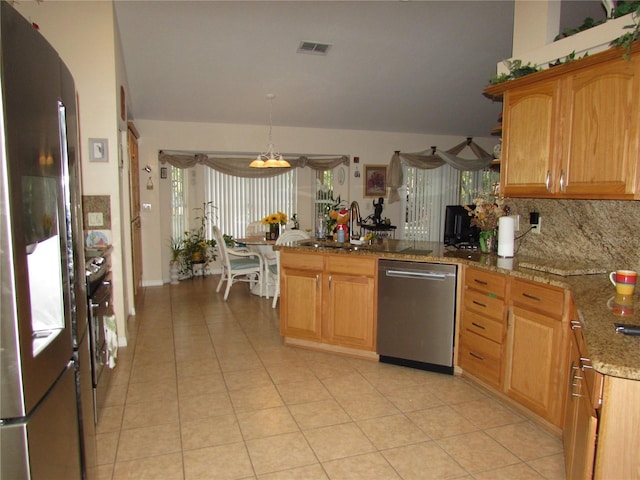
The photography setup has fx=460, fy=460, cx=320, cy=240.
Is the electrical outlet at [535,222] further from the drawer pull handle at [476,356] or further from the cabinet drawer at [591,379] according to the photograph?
the cabinet drawer at [591,379]

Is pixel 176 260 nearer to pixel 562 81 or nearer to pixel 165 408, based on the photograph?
pixel 165 408

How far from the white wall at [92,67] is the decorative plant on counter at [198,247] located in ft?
10.6

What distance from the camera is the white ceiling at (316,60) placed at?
428 cm

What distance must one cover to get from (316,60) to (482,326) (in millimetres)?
3641

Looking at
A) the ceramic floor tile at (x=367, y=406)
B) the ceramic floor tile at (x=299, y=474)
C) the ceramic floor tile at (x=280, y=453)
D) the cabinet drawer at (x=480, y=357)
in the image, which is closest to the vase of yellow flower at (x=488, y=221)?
the cabinet drawer at (x=480, y=357)

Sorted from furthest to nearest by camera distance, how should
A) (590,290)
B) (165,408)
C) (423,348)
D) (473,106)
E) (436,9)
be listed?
(473,106) < (436,9) < (423,348) < (165,408) < (590,290)

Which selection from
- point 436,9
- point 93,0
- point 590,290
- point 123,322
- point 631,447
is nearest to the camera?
point 631,447

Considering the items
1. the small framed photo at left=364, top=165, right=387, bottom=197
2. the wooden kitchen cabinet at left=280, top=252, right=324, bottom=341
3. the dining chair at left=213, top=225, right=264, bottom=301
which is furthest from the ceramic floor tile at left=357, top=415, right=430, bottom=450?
the small framed photo at left=364, top=165, right=387, bottom=197

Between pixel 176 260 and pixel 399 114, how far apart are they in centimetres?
402

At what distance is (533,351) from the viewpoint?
2609 millimetres

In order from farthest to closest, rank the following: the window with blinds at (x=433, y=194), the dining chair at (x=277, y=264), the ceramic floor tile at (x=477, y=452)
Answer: the window with blinds at (x=433, y=194)
the dining chair at (x=277, y=264)
the ceramic floor tile at (x=477, y=452)

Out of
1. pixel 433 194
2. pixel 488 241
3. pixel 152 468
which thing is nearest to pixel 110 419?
pixel 152 468

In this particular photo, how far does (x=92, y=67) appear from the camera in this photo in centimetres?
370

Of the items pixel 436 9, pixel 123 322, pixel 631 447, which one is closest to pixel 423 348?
pixel 631 447
